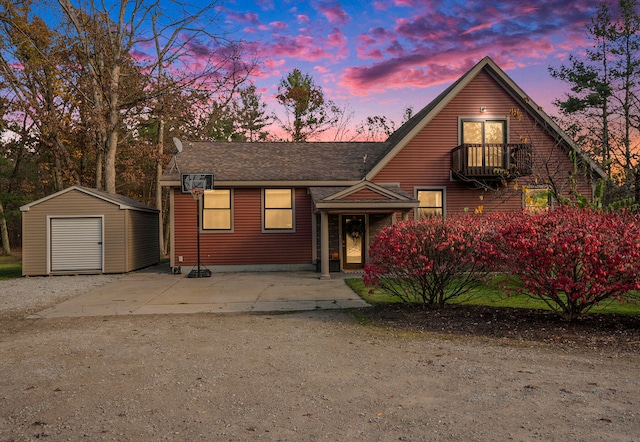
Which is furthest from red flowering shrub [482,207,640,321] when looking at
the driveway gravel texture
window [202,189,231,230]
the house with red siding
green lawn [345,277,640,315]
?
window [202,189,231,230]

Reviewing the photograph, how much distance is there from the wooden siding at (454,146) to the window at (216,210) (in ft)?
19.5

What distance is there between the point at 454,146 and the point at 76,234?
48.6 feet

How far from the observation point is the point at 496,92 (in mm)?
17797

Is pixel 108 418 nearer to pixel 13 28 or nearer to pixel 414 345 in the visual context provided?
pixel 414 345

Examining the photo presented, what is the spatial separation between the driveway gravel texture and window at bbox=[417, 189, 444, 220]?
10089 mm

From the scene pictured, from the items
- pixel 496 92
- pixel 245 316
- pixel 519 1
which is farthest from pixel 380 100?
pixel 245 316

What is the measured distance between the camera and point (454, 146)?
17.8 m

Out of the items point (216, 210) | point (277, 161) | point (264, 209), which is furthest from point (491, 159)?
point (216, 210)

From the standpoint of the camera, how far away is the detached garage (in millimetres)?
16156

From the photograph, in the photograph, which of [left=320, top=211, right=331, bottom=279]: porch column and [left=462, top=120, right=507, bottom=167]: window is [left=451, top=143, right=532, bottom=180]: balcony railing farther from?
[left=320, top=211, right=331, bottom=279]: porch column

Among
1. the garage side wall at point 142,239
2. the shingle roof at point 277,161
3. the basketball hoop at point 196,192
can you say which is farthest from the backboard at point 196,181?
the garage side wall at point 142,239

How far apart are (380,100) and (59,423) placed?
24.0 metres

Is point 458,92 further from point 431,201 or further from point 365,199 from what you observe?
point 365,199

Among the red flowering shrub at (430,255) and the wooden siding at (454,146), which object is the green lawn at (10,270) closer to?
the wooden siding at (454,146)
